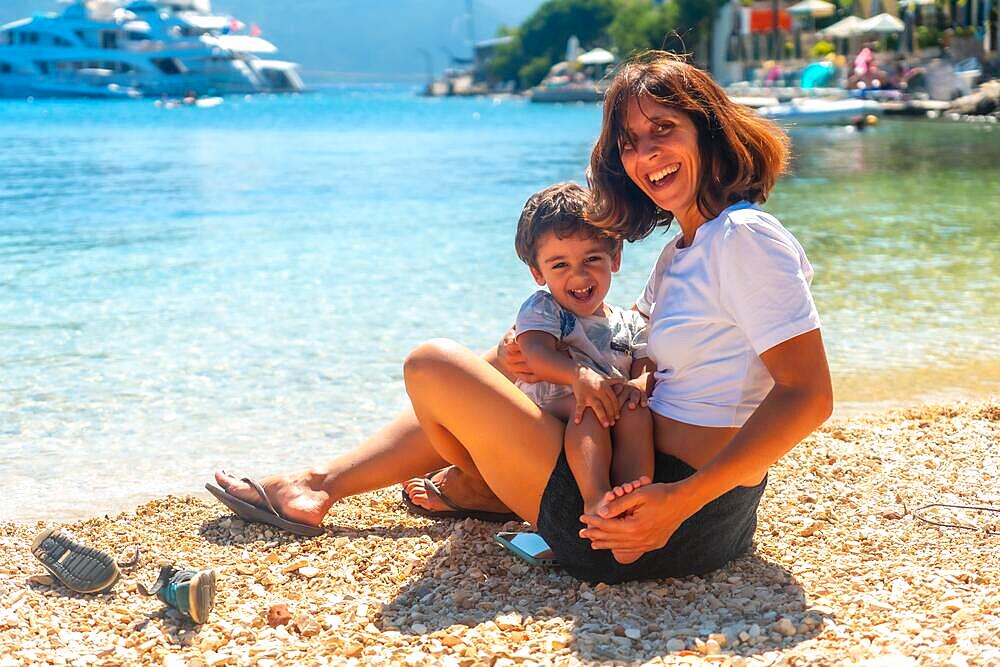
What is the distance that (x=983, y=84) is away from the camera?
1271 inches

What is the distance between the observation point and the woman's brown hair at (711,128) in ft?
8.41

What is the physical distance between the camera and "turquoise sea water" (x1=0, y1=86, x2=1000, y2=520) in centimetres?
488

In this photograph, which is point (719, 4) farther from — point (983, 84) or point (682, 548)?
point (682, 548)

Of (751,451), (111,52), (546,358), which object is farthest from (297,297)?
(111,52)

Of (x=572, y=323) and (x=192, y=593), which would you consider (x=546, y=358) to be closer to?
(x=572, y=323)

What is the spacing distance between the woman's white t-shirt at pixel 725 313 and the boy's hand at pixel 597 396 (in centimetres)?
12

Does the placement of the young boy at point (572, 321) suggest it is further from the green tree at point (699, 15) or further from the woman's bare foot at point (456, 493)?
the green tree at point (699, 15)

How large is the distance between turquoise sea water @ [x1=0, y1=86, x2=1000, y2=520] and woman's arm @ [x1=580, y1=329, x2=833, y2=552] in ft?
7.22

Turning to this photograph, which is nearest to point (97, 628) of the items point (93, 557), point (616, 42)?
point (93, 557)

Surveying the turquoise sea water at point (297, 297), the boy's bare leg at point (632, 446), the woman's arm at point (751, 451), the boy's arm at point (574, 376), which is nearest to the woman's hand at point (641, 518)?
the woman's arm at point (751, 451)

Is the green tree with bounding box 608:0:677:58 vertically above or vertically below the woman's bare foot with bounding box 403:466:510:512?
above

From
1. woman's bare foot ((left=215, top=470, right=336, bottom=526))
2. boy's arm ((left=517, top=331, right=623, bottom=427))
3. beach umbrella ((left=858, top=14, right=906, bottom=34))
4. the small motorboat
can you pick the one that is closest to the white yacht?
beach umbrella ((left=858, top=14, right=906, bottom=34))

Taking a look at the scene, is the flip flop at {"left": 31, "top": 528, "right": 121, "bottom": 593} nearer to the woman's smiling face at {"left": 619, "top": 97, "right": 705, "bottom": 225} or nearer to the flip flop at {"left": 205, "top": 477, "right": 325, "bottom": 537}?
the flip flop at {"left": 205, "top": 477, "right": 325, "bottom": 537}

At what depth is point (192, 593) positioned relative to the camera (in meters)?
2.54
